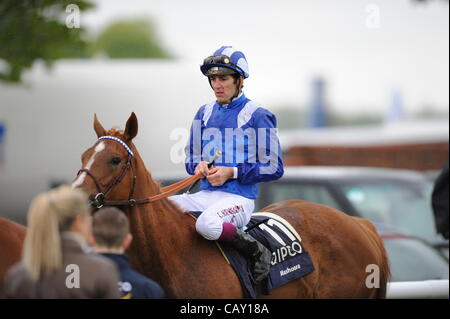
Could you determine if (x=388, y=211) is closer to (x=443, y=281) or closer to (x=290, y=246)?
(x=443, y=281)

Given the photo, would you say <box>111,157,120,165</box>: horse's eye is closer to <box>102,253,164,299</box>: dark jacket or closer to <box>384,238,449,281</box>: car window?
<box>102,253,164,299</box>: dark jacket

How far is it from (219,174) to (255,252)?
59 centimetres

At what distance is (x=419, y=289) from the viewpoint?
7121mm

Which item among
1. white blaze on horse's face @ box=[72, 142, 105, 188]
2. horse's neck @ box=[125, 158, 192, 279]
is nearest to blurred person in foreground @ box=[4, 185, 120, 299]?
white blaze on horse's face @ box=[72, 142, 105, 188]

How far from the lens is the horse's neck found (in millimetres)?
5020

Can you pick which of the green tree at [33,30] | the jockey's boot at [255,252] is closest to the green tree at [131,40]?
the green tree at [33,30]

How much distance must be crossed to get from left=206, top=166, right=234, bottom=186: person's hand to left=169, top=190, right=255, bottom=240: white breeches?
0.15 meters

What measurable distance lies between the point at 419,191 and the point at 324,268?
17.3 ft

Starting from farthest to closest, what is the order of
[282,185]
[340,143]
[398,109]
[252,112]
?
[398,109], [340,143], [282,185], [252,112]

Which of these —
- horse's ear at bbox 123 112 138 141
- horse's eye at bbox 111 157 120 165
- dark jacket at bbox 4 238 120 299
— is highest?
horse's ear at bbox 123 112 138 141

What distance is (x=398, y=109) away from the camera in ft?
108

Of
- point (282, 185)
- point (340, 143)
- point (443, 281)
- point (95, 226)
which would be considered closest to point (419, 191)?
point (282, 185)

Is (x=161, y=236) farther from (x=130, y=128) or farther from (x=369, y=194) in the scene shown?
(x=369, y=194)

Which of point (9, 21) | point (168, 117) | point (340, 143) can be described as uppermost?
point (9, 21)
